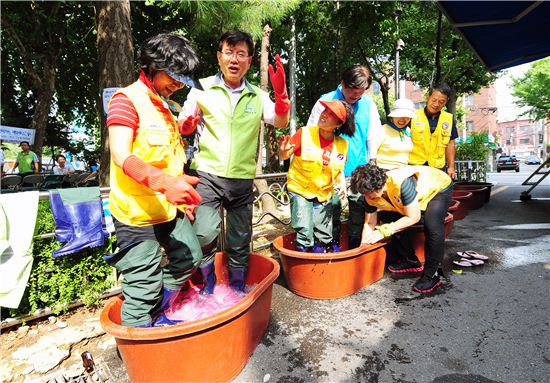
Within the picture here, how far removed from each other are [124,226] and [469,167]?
10048mm

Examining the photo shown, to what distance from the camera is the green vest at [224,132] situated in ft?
6.70

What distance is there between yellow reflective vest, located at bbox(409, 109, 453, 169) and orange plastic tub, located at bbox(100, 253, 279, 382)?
2.78 meters

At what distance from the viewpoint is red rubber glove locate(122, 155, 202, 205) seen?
1.33 metres

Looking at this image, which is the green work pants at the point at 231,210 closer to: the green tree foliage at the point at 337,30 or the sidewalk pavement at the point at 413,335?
the sidewalk pavement at the point at 413,335

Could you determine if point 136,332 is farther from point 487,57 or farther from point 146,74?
point 487,57

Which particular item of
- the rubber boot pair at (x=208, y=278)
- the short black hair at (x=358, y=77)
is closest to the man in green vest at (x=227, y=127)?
the rubber boot pair at (x=208, y=278)

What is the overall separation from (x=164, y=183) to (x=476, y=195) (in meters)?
6.63

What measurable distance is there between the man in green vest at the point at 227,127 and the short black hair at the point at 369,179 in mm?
831

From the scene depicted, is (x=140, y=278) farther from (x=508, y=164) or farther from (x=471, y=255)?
(x=508, y=164)

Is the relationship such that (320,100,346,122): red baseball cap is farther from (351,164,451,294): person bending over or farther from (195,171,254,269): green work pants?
(195,171,254,269): green work pants

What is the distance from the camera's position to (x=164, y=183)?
134cm

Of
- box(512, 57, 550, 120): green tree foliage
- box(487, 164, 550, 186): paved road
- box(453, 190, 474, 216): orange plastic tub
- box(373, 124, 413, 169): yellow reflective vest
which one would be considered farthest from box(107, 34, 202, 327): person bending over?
box(512, 57, 550, 120): green tree foliage

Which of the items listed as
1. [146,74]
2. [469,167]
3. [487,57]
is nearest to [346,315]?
[146,74]

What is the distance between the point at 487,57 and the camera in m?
6.88
